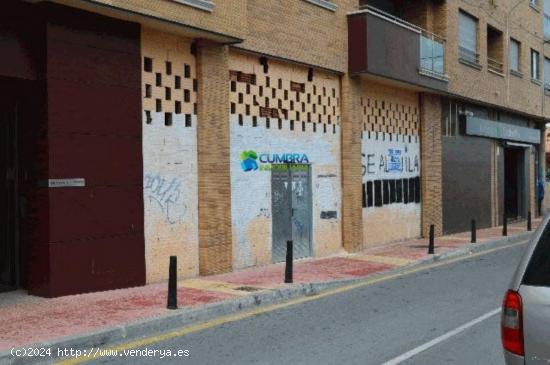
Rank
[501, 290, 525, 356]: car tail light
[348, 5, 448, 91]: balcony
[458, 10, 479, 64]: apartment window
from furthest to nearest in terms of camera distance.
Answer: [458, 10, 479, 64]: apartment window
[348, 5, 448, 91]: balcony
[501, 290, 525, 356]: car tail light

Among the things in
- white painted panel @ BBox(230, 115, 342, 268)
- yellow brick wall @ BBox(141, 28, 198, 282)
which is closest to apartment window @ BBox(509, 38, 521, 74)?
white painted panel @ BBox(230, 115, 342, 268)

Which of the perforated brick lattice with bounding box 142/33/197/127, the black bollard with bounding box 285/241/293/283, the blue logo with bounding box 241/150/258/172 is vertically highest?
the perforated brick lattice with bounding box 142/33/197/127

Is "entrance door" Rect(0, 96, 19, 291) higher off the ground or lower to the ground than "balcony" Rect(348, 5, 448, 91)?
lower

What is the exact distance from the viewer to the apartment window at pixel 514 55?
29.5 m

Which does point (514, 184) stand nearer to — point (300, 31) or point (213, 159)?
point (300, 31)

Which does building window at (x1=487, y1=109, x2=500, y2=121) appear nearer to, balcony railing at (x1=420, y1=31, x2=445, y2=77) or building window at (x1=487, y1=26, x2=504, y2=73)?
building window at (x1=487, y1=26, x2=504, y2=73)

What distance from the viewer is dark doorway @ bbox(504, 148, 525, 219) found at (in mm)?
31984

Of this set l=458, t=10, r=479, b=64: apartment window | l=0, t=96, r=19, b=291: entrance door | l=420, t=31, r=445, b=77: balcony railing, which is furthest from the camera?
l=458, t=10, r=479, b=64: apartment window

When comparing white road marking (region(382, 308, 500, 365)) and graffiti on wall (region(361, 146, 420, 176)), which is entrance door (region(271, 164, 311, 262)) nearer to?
graffiti on wall (region(361, 146, 420, 176))

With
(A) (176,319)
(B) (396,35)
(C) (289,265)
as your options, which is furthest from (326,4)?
(A) (176,319)

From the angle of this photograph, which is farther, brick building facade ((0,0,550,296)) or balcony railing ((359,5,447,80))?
balcony railing ((359,5,447,80))

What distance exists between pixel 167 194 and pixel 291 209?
4.20m

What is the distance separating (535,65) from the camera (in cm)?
3281

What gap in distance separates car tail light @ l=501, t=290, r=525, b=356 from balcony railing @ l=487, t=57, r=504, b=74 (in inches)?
989
